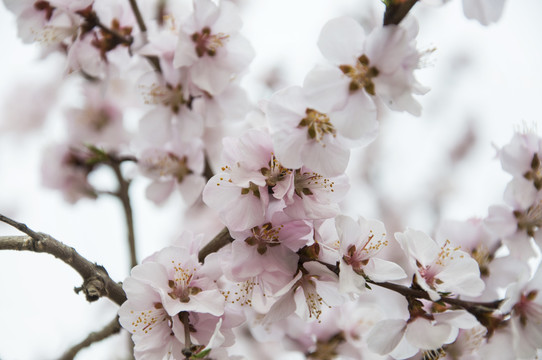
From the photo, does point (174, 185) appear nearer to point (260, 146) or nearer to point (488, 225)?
point (260, 146)

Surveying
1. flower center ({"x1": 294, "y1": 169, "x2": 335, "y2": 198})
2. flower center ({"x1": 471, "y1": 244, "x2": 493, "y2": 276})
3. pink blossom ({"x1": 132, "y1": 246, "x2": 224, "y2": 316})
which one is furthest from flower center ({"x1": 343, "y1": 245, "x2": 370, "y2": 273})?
flower center ({"x1": 471, "y1": 244, "x2": 493, "y2": 276})

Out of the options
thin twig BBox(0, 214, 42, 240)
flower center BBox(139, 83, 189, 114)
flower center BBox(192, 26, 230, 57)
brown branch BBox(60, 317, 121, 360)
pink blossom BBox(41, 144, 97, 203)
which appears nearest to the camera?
thin twig BBox(0, 214, 42, 240)

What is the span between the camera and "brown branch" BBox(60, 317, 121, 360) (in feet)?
3.34

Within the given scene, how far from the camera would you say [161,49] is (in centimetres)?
117

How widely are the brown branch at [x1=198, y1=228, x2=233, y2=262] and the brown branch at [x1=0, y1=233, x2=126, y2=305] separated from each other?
0.16 metres

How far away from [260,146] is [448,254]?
411 millimetres

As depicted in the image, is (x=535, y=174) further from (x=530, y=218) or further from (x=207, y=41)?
(x=207, y=41)

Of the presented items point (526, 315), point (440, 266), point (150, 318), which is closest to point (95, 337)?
point (150, 318)

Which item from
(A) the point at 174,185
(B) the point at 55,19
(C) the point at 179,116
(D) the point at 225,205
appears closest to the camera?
(D) the point at 225,205

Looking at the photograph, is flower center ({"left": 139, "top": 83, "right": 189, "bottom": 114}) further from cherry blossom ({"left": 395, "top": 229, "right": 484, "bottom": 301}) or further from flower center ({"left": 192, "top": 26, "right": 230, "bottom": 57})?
cherry blossom ({"left": 395, "top": 229, "right": 484, "bottom": 301})

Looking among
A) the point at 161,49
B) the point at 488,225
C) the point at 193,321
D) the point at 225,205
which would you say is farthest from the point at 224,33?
the point at 488,225

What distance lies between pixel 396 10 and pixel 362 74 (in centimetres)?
11

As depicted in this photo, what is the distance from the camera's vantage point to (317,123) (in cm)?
84

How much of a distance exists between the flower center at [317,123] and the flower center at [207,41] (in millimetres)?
408
